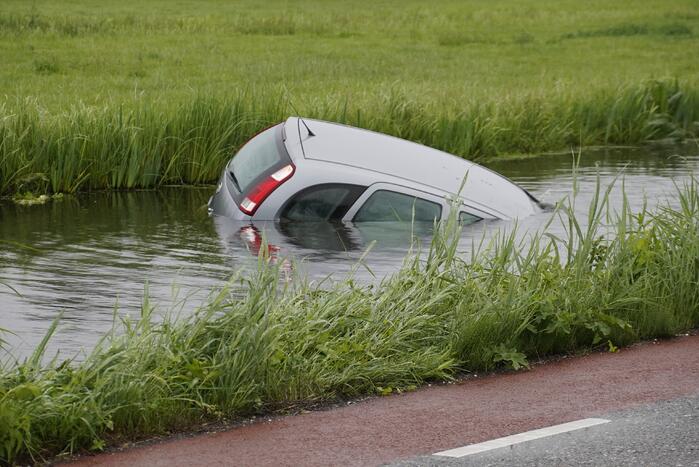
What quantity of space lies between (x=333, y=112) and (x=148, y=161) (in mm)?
2943

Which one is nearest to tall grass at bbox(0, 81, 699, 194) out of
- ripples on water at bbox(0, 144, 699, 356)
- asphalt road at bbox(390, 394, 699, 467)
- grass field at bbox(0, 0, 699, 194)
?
grass field at bbox(0, 0, 699, 194)

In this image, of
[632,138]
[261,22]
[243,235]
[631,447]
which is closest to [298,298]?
[631,447]

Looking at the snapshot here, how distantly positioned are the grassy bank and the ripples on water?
3.11 ft

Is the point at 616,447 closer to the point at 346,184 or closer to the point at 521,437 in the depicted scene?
the point at 521,437

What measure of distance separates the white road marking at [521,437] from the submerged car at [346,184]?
4835 millimetres

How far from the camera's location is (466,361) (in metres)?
7.29

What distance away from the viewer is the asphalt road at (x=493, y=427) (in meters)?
5.68

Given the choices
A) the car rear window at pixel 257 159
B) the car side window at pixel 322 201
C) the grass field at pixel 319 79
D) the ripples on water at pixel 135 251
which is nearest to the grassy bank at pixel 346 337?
the ripples on water at pixel 135 251

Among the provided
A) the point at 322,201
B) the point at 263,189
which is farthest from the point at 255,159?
the point at 322,201

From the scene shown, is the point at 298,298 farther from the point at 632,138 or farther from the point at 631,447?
the point at 632,138

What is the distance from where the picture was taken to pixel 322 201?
11.4m

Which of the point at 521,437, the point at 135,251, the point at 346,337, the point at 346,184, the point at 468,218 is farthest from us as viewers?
the point at 135,251

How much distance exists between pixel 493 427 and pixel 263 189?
558 cm

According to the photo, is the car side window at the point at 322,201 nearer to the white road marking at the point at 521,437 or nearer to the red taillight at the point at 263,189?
the red taillight at the point at 263,189
